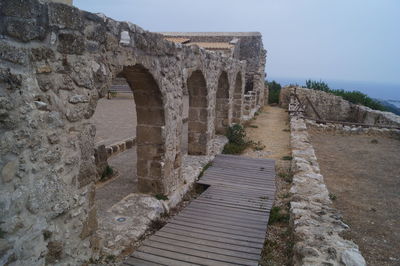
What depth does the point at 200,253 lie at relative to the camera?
3.98m

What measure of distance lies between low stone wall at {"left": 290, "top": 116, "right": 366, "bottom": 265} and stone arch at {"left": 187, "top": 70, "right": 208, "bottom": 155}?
7.97ft

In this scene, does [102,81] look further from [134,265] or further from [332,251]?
[332,251]

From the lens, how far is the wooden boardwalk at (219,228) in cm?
390

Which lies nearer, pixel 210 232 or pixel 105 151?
pixel 210 232

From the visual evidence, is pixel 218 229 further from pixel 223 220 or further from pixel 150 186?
pixel 150 186

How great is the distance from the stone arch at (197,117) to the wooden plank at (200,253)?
418 centimetres

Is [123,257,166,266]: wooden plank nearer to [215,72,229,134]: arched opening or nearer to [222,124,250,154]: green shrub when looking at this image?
[222,124,250,154]: green shrub

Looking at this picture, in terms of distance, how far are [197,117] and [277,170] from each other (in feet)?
7.65

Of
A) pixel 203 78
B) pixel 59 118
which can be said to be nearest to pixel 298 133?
pixel 203 78

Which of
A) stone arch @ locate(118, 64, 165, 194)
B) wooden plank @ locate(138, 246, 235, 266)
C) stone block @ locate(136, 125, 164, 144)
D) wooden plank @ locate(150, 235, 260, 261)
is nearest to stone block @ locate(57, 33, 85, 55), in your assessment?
stone arch @ locate(118, 64, 165, 194)

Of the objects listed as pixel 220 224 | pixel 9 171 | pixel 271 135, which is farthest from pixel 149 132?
pixel 271 135

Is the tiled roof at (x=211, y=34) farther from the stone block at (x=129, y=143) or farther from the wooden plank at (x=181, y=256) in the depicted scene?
the wooden plank at (x=181, y=256)

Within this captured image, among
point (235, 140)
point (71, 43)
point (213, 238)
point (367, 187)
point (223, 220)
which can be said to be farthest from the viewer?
point (235, 140)

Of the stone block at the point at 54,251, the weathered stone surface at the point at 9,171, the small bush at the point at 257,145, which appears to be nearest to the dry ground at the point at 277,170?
the small bush at the point at 257,145
